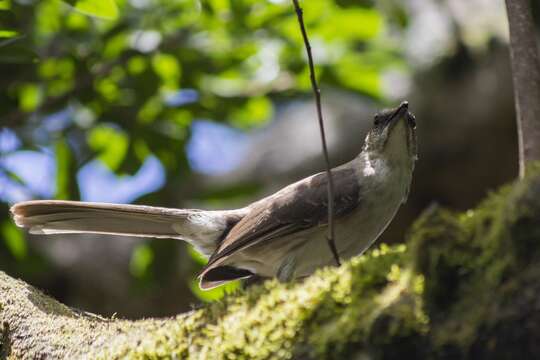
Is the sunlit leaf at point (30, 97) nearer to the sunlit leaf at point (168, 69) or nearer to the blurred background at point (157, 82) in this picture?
the blurred background at point (157, 82)

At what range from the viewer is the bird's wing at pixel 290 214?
4.73 meters

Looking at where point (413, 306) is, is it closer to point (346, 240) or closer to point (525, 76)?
point (525, 76)

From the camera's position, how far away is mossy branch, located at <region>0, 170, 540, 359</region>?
2.10 meters

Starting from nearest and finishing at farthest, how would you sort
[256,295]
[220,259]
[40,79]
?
[256,295] → [220,259] → [40,79]

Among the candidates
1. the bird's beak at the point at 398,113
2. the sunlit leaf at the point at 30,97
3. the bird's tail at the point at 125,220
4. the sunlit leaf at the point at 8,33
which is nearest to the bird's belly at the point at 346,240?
the bird's beak at the point at 398,113

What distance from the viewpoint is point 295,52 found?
663 centimetres

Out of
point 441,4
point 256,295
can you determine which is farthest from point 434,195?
point 256,295

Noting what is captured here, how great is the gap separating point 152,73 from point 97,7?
1292 millimetres

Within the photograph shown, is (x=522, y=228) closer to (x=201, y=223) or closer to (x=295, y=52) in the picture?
(x=201, y=223)

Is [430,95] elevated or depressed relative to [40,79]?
depressed

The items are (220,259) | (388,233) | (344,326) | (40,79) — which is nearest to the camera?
→ (344,326)

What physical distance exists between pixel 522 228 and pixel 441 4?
7.96 m

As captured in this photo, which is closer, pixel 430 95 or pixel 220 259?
pixel 220 259

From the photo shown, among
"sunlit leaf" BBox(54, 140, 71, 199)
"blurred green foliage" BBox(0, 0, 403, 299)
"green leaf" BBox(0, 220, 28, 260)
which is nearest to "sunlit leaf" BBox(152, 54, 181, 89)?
"blurred green foliage" BBox(0, 0, 403, 299)
